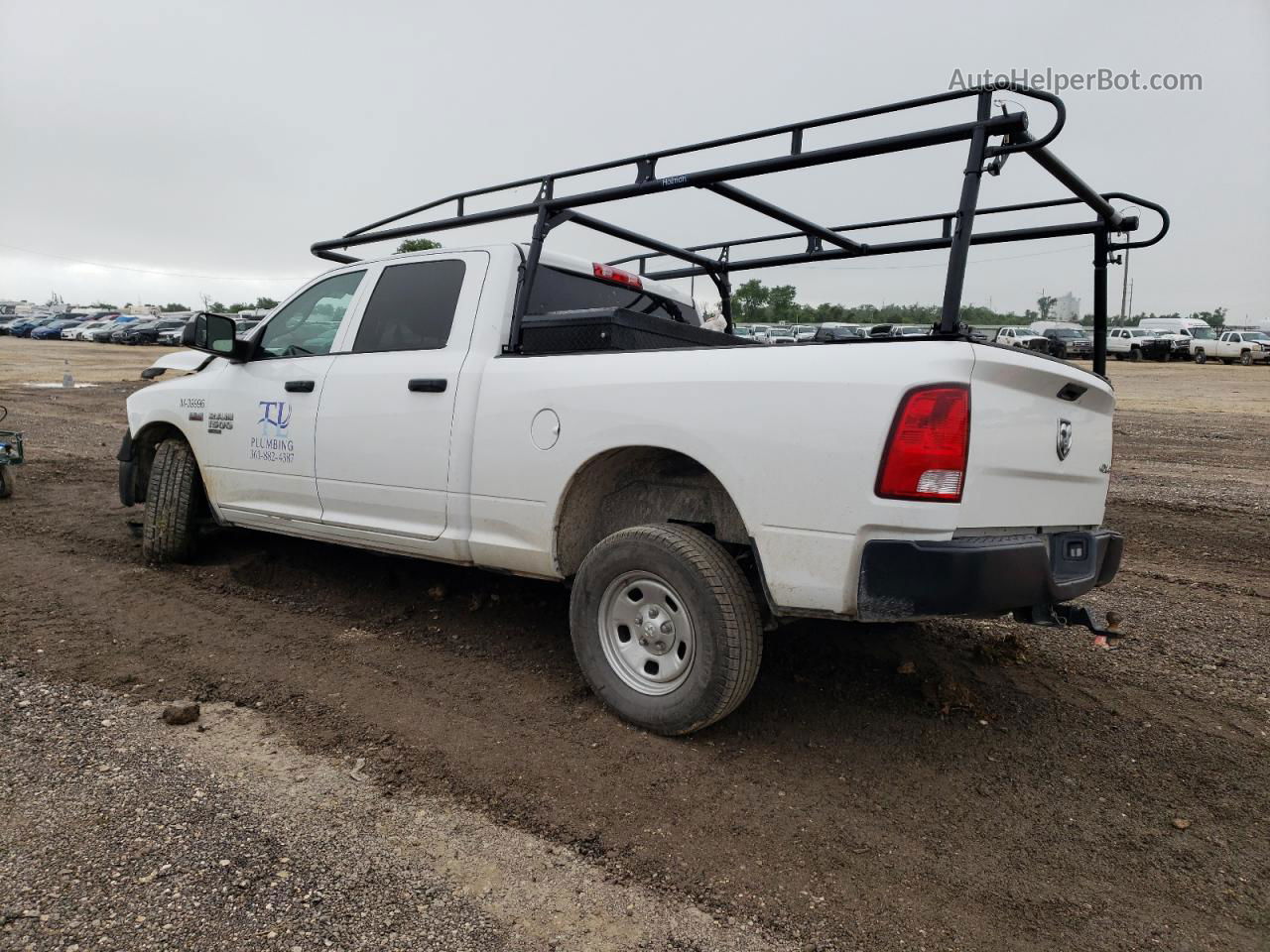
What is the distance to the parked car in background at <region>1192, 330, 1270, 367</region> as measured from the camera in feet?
111

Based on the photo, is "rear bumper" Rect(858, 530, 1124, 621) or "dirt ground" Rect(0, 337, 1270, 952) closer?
"dirt ground" Rect(0, 337, 1270, 952)

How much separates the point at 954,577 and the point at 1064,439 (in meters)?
0.84

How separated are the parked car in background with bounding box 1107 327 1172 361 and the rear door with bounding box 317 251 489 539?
3554 centimetres

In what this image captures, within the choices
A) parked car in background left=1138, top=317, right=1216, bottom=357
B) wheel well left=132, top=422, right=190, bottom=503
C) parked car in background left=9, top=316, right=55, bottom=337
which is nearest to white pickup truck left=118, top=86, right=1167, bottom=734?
wheel well left=132, top=422, right=190, bottom=503

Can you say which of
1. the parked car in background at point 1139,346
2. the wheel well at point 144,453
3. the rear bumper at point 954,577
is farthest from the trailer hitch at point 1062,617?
the parked car in background at point 1139,346

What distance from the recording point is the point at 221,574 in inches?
200

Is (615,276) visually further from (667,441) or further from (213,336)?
(213,336)

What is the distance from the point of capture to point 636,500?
3545 mm

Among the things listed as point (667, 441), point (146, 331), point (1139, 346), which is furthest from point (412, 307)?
point (146, 331)

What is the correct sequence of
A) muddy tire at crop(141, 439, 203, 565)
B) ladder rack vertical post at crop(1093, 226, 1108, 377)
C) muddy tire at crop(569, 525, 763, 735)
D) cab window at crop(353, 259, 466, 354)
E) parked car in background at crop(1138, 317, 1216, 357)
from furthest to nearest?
parked car in background at crop(1138, 317, 1216, 357), muddy tire at crop(141, 439, 203, 565), cab window at crop(353, 259, 466, 354), ladder rack vertical post at crop(1093, 226, 1108, 377), muddy tire at crop(569, 525, 763, 735)

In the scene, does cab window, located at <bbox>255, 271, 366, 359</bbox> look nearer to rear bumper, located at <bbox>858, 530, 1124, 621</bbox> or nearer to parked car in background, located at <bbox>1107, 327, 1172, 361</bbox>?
rear bumper, located at <bbox>858, 530, 1124, 621</bbox>

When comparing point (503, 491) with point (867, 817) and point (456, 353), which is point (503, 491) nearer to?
point (456, 353)

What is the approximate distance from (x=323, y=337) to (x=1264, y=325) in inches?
2409

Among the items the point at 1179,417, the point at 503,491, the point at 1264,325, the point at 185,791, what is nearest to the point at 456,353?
the point at 503,491
